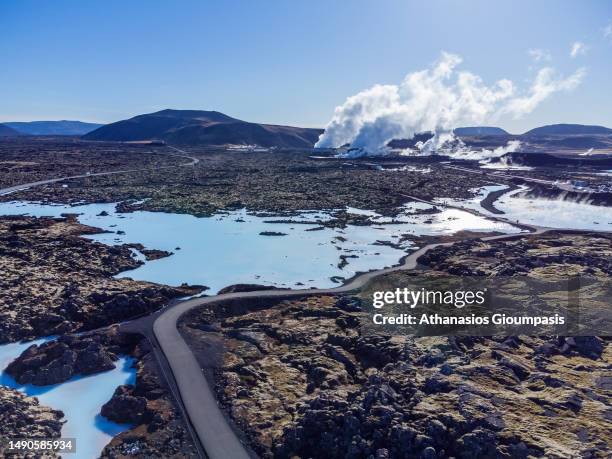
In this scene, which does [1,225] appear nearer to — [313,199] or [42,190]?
[42,190]

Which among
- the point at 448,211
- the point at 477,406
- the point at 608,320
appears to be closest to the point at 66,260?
the point at 477,406

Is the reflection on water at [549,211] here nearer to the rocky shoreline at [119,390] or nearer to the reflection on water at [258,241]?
the reflection on water at [258,241]

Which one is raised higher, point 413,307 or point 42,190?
point 42,190

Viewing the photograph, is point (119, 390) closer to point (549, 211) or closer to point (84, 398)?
point (84, 398)

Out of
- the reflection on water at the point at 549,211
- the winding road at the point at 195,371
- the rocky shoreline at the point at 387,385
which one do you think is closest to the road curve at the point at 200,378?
the winding road at the point at 195,371

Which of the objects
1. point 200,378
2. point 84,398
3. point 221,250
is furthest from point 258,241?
point 84,398

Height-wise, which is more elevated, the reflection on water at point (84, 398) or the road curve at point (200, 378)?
the road curve at point (200, 378)
